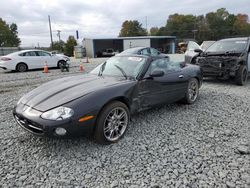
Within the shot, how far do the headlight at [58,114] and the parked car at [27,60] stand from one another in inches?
404

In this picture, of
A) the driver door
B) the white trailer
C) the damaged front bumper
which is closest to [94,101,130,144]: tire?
the driver door

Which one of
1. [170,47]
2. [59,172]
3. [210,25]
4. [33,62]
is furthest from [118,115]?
[210,25]

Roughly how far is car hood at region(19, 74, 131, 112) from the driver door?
47 centimetres

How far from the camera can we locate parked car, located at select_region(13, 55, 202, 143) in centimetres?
253

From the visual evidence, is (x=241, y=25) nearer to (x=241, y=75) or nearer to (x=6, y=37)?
(x=6, y=37)

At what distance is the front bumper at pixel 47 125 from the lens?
245cm

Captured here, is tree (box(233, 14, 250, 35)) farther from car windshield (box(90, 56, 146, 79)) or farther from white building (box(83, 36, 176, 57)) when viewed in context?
car windshield (box(90, 56, 146, 79))

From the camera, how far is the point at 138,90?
11.0 feet

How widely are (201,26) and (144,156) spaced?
8365cm

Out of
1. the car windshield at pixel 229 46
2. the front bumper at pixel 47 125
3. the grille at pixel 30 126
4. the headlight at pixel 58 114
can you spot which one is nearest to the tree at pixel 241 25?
the car windshield at pixel 229 46

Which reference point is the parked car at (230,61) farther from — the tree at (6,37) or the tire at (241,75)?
the tree at (6,37)

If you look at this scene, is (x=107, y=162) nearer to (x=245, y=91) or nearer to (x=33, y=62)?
(x=245, y=91)

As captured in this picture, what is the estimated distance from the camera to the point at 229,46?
7.50 meters

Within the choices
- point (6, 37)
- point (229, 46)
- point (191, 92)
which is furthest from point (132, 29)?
point (191, 92)
